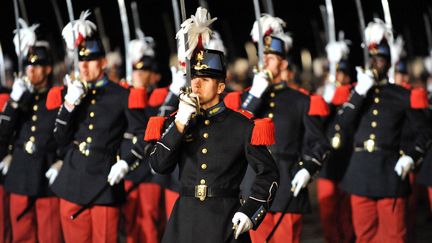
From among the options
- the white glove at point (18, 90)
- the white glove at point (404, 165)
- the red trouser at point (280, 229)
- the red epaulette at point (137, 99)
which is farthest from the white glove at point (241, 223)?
the white glove at point (18, 90)

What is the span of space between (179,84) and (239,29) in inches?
441

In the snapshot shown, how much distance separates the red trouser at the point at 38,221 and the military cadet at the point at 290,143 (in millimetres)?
1667

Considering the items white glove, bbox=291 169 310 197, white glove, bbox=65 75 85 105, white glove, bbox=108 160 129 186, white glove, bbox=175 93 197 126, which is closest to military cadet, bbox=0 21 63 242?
white glove, bbox=65 75 85 105

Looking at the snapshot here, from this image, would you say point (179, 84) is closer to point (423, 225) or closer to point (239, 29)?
point (423, 225)

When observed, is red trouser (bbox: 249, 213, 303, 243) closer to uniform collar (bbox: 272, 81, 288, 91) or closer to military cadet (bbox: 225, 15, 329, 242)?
military cadet (bbox: 225, 15, 329, 242)

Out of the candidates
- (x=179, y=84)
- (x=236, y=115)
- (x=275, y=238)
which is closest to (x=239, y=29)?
(x=179, y=84)

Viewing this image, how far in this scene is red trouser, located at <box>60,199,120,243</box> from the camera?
22.0 ft

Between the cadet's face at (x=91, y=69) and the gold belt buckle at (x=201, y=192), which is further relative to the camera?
the cadet's face at (x=91, y=69)

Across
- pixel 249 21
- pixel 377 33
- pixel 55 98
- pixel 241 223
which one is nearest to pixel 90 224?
pixel 55 98

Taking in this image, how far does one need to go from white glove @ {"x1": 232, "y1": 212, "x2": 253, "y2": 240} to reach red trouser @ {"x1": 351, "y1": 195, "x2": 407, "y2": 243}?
264cm

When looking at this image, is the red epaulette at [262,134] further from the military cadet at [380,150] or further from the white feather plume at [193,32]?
the military cadet at [380,150]

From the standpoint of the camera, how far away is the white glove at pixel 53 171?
732cm

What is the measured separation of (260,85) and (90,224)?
1.63 m

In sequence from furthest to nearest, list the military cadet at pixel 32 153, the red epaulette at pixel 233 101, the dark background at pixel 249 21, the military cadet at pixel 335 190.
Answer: the dark background at pixel 249 21 → the military cadet at pixel 335 190 → the military cadet at pixel 32 153 → the red epaulette at pixel 233 101
